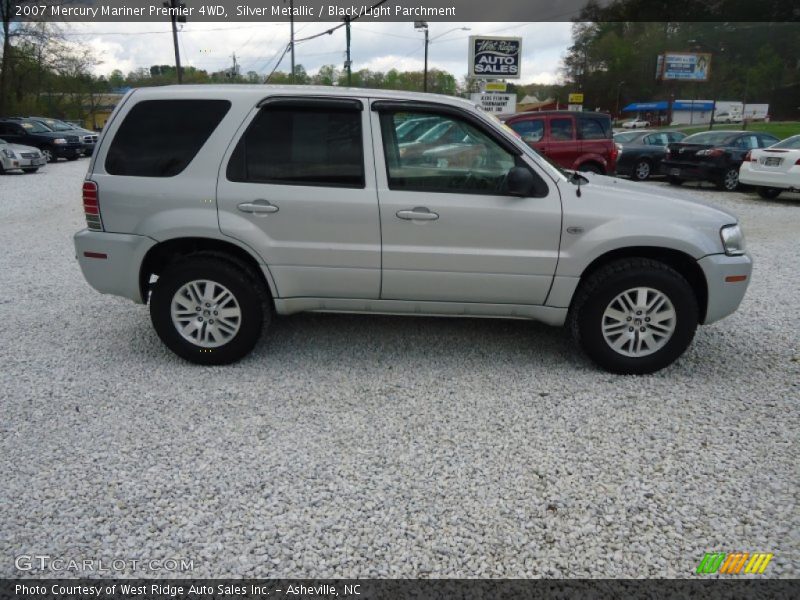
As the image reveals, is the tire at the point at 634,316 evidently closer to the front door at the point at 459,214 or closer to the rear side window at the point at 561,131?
the front door at the point at 459,214

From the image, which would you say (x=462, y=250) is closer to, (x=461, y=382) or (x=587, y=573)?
(x=461, y=382)

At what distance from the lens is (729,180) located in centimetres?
1509

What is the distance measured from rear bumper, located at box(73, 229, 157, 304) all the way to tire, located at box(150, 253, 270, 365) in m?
0.19

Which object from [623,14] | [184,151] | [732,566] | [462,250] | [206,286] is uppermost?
[623,14]

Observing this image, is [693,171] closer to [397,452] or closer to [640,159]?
[640,159]

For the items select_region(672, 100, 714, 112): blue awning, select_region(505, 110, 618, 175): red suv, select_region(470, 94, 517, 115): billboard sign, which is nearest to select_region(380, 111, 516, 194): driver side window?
select_region(505, 110, 618, 175): red suv

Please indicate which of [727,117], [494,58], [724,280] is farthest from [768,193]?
[727,117]

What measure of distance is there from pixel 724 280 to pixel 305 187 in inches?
115

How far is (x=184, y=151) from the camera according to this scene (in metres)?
4.12

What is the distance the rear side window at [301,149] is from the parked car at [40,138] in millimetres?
20892

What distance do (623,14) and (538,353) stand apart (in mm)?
76070

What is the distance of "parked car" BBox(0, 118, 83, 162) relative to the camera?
21672 millimetres

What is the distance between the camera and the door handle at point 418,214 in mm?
4031

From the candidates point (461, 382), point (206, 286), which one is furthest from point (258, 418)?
point (461, 382)
